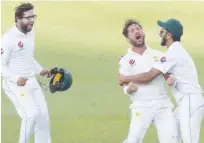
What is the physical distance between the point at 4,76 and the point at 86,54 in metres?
0.91

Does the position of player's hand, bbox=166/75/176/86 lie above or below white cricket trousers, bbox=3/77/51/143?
above

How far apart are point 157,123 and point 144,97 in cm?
28

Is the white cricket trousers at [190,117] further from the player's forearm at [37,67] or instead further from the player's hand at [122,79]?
the player's forearm at [37,67]

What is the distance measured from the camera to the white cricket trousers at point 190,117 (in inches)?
277

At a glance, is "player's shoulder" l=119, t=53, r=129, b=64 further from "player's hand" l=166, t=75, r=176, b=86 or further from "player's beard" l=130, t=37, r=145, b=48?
"player's hand" l=166, t=75, r=176, b=86

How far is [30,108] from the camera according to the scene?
7371 mm

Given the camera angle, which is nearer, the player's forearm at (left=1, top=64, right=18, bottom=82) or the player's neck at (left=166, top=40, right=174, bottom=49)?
the player's neck at (left=166, top=40, right=174, bottom=49)

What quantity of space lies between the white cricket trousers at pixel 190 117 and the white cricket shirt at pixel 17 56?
1.53 metres

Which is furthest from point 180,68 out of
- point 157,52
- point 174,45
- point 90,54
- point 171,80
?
point 90,54

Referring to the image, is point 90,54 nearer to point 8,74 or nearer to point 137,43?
point 137,43

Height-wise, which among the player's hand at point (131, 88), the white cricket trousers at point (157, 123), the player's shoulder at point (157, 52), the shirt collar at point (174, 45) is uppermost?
the shirt collar at point (174, 45)

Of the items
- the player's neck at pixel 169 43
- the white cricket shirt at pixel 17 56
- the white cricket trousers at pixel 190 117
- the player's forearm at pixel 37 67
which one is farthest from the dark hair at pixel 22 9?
the white cricket trousers at pixel 190 117

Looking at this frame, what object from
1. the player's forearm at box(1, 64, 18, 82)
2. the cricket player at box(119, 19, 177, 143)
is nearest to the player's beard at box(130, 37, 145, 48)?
the cricket player at box(119, 19, 177, 143)

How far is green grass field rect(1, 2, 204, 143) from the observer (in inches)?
308
